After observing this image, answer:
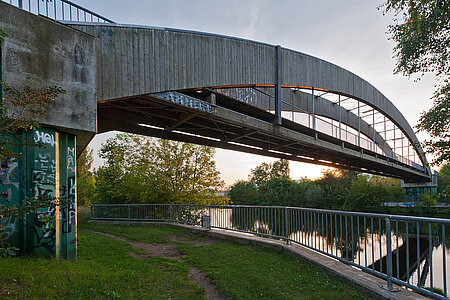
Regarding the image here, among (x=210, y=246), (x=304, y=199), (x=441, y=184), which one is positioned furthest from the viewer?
(x=304, y=199)

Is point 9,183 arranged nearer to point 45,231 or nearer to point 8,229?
point 8,229

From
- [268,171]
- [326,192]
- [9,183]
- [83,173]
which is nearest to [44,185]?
[9,183]

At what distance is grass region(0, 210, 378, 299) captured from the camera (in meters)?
3.78

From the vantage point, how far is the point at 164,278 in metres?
4.87

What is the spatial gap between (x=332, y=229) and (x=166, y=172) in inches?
515

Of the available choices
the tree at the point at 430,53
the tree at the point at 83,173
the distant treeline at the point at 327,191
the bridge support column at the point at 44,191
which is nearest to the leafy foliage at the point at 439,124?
the tree at the point at 430,53

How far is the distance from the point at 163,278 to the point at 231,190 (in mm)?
52450

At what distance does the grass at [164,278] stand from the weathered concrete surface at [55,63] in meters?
2.81

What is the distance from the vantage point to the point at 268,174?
68.3 meters

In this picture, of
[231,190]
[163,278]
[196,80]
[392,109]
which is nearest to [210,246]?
[163,278]

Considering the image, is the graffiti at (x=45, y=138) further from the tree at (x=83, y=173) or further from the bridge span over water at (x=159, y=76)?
the tree at (x=83, y=173)

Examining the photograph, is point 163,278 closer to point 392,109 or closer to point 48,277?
point 48,277

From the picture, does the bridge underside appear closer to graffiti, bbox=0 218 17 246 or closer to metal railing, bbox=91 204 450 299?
metal railing, bbox=91 204 450 299

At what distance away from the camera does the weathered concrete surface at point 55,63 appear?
5.16 meters
